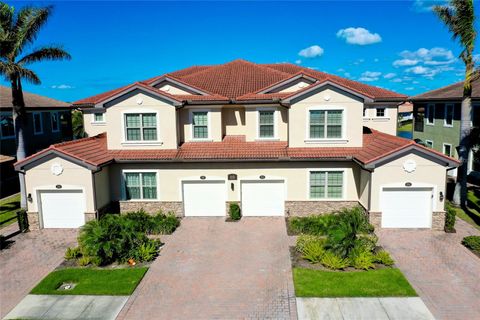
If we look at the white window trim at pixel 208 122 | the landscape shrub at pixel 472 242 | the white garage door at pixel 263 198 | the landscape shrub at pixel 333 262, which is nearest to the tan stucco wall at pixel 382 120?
the white garage door at pixel 263 198

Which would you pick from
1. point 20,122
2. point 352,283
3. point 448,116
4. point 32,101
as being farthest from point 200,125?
point 448,116

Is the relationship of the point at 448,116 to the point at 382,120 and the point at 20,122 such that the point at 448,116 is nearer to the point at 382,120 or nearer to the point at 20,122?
the point at 382,120

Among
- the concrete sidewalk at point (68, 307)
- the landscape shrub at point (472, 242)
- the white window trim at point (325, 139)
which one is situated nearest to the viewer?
the concrete sidewalk at point (68, 307)

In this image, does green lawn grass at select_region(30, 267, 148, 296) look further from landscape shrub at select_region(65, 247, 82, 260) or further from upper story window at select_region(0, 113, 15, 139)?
upper story window at select_region(0, 113, 15, 139)

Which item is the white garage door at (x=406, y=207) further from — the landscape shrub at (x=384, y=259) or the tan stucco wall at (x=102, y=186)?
the tan stucco wall at (x=102, y=186)

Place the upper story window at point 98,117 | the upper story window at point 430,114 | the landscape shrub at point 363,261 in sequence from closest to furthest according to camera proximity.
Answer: the landscape shrub at point 363,261 → the upper story window at point 98,117 → the upper story window at point 430,114

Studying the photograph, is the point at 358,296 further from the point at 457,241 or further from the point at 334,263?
the point at 457,241

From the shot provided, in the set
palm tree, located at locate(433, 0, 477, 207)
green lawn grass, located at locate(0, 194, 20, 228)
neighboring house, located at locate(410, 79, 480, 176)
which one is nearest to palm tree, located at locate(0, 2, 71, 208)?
green lawn grass, located at locate(0, 194, 20, 228)
